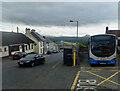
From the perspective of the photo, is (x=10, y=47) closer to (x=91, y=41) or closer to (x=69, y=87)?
(x=91, y=41)

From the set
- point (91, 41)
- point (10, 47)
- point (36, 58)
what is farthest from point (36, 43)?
point (91, 41)

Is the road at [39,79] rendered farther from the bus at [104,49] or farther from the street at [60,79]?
the bus at [104,49]

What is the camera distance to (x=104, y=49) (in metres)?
11.0

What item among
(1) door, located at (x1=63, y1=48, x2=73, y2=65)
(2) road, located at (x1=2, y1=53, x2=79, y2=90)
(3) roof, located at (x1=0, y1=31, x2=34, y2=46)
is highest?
(3) roof, located at (x1=0, y1=31, x2=34, y2=46)

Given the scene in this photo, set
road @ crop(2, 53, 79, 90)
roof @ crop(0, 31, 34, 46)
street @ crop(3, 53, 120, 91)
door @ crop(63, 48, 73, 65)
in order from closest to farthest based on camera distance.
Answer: street @ crop(3, 53, 120, 91) → road @ crop(2, 53, 79, 90) → door @ crop(63, 48, 73, 65) → roof @ crop(0, 31, 34, 46)

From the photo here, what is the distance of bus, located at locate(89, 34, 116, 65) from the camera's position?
10.9 m

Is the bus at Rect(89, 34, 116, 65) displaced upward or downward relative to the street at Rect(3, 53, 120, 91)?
upward

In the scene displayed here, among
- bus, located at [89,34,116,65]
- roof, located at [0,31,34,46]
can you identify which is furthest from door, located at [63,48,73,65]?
roof, located at [0,31,34,46]

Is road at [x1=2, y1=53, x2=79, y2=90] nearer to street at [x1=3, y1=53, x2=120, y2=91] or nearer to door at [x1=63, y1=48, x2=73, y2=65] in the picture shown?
street at [x1=3, y1=53, x2=120, y2=91]

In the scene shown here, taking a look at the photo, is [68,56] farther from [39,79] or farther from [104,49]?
[39,79]

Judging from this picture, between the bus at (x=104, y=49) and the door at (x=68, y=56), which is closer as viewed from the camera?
the bus at (x=104, y=49)

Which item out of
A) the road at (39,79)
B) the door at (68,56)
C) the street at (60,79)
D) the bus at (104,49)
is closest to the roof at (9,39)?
the door at (68,56)

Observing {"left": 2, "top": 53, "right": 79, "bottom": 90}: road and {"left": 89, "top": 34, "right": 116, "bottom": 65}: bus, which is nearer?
{"left": 2, "top": 53, "right": 79, "bottom": 90}: road

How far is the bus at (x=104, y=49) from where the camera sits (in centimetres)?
1092
